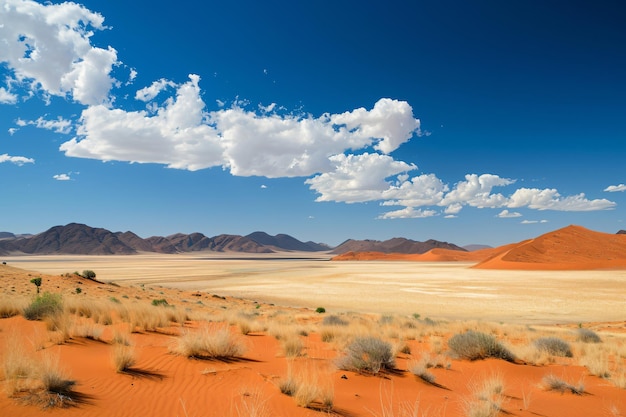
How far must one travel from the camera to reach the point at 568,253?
97.0 meters

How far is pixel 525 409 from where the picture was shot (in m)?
6.41

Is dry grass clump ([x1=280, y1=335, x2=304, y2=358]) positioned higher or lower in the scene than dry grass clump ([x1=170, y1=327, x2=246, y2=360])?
lower

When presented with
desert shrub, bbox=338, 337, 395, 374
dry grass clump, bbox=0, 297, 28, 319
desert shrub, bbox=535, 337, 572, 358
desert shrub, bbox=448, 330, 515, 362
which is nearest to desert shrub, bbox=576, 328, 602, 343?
desert shrub, bbox=535, 337, 572, 358

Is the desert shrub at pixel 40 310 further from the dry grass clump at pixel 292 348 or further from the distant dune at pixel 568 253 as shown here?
the distant dune at pixel 568 253

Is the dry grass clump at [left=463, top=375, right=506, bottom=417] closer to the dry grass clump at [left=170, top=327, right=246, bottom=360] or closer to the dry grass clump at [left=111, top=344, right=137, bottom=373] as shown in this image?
the dry grass clump at [left=170, top=327, right=246, bottom=360]

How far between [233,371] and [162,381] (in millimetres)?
1256

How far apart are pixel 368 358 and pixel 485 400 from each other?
237 centimetres

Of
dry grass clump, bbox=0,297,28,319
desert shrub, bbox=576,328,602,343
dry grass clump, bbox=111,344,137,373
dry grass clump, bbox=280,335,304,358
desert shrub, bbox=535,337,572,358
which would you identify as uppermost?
dry grass clump, bbox=111,344,137,373

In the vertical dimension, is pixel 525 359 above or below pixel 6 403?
below

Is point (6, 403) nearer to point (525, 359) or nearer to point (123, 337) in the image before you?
point (123, 337)

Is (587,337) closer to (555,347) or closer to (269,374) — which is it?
(555,347)

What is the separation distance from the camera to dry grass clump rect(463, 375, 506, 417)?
5532 mm

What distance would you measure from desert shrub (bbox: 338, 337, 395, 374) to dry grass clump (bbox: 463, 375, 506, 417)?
5.70ft

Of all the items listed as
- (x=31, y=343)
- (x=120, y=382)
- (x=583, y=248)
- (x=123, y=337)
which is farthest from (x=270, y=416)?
(x=583, y=248)
